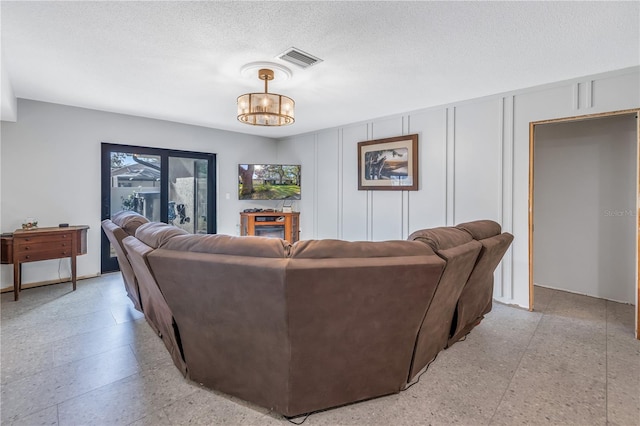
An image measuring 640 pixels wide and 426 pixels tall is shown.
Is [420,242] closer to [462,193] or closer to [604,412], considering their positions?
[604,412]

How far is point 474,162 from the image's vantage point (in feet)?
12.3

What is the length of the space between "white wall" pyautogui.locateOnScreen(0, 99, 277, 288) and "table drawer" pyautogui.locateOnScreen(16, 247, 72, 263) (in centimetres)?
57

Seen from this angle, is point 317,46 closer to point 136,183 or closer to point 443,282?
point 443,282

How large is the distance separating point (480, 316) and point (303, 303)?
220cm

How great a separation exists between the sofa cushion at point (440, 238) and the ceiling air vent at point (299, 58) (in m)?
1.72

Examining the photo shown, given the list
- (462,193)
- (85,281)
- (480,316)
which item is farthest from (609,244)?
(85,281)

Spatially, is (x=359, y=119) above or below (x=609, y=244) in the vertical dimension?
above

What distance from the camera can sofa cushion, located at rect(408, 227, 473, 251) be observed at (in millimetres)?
1713

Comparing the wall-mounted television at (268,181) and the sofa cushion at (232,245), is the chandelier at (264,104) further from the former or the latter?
the wall-mounted television at (268,181)

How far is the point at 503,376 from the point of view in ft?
6.79

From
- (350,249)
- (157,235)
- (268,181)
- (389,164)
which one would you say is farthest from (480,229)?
(268,181)

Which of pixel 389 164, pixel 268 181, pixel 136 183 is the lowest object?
pixel 136 183

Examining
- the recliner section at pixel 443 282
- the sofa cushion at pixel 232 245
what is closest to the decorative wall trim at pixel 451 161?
the recliner section at pixel 443 282

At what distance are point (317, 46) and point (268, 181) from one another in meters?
3.60
